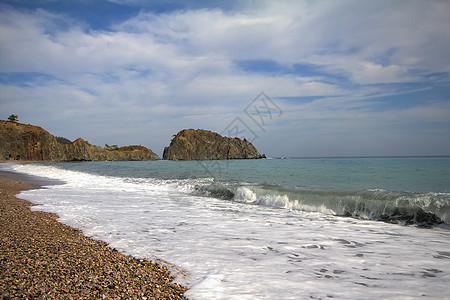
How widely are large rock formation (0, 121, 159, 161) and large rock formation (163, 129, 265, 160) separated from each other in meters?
34.6

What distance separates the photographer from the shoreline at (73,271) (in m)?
2.52

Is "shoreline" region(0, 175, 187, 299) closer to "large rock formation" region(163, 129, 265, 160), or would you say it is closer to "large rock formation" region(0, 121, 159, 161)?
"large rock formation" region(0, 121, 159, 161)

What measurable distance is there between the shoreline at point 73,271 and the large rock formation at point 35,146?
317 feet

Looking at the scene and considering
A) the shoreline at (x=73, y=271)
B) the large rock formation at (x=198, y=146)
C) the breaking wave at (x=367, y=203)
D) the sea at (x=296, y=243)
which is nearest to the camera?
the shoreline at (x=73, y=271)

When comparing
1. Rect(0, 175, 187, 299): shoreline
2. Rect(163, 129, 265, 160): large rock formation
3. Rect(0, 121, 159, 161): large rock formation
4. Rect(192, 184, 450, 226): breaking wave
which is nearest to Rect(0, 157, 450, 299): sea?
Rect(192, 184, 450, 226): breaking wave

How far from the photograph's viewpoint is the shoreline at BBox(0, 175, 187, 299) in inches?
99.1

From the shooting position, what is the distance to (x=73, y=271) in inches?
117

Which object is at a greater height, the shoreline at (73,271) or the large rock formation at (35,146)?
the large rock formation at (35,146)

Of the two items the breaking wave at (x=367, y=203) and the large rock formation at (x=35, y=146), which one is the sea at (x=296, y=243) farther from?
the large rock formation at (x=35, y=146)

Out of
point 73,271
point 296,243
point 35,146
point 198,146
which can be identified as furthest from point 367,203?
point 198,146

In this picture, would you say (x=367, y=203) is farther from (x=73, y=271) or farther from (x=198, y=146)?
(x=198, y=146)

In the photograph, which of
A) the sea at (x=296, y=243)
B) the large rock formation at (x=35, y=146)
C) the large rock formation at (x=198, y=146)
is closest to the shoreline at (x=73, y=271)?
the sea at (x=296, y=243)

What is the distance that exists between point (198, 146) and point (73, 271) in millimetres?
117922

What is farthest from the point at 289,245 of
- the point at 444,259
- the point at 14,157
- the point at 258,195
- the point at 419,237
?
the point at 14,157
